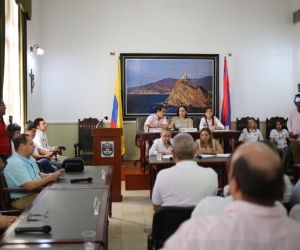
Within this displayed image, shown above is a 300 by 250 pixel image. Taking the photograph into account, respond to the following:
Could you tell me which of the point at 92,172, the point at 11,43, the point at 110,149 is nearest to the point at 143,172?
the point at 110,149

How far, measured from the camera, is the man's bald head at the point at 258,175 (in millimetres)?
1113

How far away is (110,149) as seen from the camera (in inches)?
215

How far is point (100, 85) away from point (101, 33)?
47.4 inches

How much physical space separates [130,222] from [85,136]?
423 centimetres

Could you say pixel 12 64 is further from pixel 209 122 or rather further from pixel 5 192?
pixel 209 122

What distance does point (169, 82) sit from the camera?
29.4 ft

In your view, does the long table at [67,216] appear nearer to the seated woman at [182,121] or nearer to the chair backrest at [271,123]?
the seated woman at [182,121]

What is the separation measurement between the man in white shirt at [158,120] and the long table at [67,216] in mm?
4053

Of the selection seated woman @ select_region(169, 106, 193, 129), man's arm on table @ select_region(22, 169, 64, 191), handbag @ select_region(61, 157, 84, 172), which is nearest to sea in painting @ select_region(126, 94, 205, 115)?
seated woman @ select_region(169, 106, 193, 129)

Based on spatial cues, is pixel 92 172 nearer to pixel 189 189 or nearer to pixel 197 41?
pixel 189 189

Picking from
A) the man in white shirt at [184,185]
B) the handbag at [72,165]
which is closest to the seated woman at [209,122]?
the handbag at [72,165]

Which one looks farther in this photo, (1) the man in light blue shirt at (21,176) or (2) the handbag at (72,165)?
(2) the handbag at (72,165)

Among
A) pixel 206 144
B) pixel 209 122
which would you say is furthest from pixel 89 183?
pixel 209 122

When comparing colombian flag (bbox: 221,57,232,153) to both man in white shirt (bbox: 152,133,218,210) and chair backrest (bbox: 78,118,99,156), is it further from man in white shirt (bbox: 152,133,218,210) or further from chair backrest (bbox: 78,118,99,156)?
man in white shirt (bbox: 152,133,218,210)
